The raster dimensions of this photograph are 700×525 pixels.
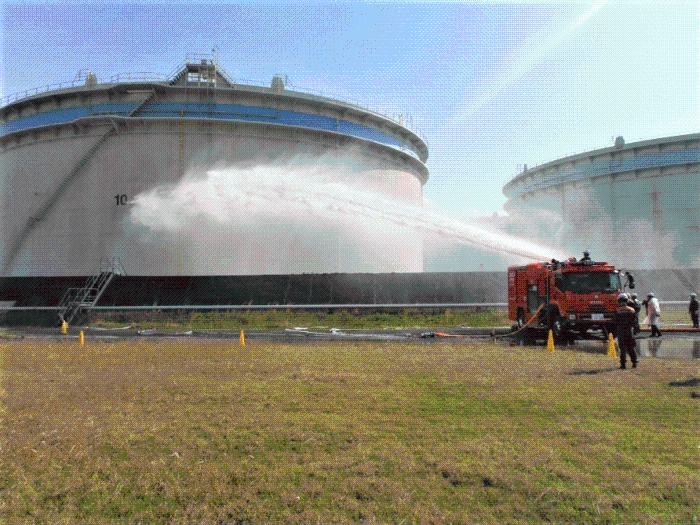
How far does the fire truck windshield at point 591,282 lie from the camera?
645 inches

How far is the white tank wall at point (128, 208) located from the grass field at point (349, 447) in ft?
59.7

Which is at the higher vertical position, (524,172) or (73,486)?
(524,172)

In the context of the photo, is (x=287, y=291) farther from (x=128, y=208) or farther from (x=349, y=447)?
(x=349, y=447)

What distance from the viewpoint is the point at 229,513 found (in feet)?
12.5

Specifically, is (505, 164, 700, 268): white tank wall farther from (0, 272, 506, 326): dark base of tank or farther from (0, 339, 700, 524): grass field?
(0, 339, 700, 524): grass field

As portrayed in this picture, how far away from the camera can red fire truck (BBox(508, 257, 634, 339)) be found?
52.9 ft

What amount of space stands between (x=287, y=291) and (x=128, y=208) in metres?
10.3

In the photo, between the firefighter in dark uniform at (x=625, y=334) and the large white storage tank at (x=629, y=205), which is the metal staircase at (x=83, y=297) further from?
the large white storage tank at (x=629, y=205)

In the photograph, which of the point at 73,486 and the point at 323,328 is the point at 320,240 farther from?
the point at 73,486

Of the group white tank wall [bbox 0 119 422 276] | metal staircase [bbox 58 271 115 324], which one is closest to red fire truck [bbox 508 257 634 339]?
white tank wall [bbox 0 119 422 276]

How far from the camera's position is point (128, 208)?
1088 inches

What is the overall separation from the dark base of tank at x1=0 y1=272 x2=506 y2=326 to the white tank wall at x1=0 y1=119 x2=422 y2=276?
8.12 ft

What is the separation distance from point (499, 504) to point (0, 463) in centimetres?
447

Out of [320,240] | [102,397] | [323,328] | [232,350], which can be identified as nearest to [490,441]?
[102,397]
